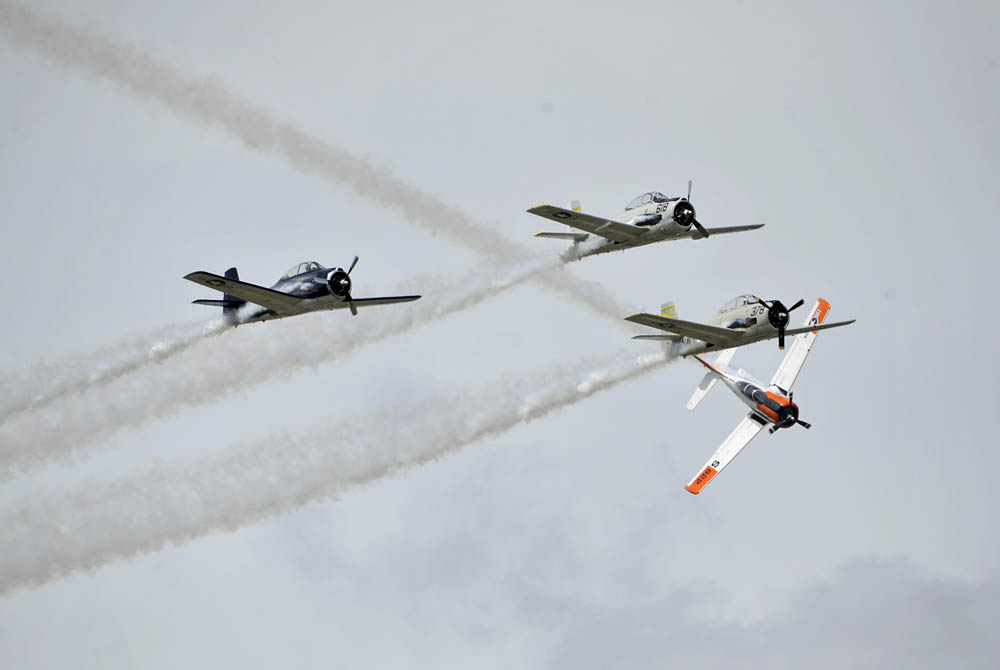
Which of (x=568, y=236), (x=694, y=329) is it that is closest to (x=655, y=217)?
(x=568, y=236)

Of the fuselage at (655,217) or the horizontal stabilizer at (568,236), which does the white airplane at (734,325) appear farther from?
the horizontal stabilizer at (568,236)

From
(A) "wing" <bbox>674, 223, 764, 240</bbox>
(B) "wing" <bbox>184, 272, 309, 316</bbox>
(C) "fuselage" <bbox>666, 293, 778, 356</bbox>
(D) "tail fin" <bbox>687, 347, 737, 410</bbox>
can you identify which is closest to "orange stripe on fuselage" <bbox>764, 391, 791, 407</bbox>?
(D) "tail fin" <bbox>687, 347, 737, 410</bbox>

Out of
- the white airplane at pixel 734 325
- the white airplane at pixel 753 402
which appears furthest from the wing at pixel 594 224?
the white airplane at pixel 753 402

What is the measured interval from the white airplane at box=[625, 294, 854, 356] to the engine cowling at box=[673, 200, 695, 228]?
14.5 feet

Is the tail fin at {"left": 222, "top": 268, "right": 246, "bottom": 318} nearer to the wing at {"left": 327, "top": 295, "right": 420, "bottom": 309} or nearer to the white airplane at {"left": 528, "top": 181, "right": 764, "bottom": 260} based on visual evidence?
the wing at {"left": 327, "top": 295, "right": 420, "bottom": 309}

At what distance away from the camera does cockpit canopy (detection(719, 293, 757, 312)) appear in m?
66.1

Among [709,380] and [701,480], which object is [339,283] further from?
[701,480]

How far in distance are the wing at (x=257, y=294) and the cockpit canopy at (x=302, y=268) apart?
1.11m

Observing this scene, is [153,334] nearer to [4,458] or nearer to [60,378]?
[60,378]

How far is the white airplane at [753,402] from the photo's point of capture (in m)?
82.9

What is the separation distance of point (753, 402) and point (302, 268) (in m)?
33.6

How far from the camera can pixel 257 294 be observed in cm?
6019

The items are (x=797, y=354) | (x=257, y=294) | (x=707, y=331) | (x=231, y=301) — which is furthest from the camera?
(x=797, y=354)

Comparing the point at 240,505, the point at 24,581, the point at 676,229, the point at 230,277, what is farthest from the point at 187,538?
→ the point at 676,229
